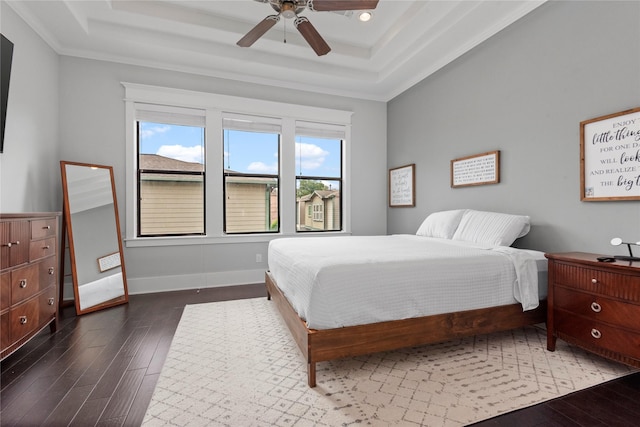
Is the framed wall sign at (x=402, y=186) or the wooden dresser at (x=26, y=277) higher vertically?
the framed wall sign at (x=402, y=186)

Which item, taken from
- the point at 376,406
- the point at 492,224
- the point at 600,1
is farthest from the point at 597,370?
the point at 600,1

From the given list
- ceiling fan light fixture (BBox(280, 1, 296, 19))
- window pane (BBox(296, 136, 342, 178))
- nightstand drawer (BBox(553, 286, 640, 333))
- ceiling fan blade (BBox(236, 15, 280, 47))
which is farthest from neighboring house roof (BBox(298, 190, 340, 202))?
nightstand drawer (BBox(553, 286, 640, 333))

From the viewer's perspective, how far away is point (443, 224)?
132 inches

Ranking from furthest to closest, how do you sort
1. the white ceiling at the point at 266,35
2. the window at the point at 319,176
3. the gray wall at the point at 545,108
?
the window at the point at 319,176
the white ceiling at the point at 266,35
the gray wall at the point at 545,108

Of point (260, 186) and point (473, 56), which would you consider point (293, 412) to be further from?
point (473, 56)

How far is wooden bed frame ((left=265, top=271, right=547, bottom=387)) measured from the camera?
1724 millimetres

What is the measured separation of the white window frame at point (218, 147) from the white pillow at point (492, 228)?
6.93 feet

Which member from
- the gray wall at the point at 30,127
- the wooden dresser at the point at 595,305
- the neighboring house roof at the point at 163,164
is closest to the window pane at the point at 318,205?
the neighboring house roof at the point at 163,164

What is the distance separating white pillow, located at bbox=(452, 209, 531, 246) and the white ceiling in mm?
1936

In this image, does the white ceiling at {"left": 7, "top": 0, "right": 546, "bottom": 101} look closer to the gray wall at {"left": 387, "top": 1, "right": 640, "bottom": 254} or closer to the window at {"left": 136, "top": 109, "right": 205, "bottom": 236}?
the gray wall at {"left": 387, "top": 1, "right": 640, "bottom": 254}

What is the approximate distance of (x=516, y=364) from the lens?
78.8 inches

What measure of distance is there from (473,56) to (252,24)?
2.62 metres

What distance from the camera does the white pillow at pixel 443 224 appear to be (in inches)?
128

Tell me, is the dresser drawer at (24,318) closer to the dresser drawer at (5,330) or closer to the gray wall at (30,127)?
the dresser drawer at (5,330)
